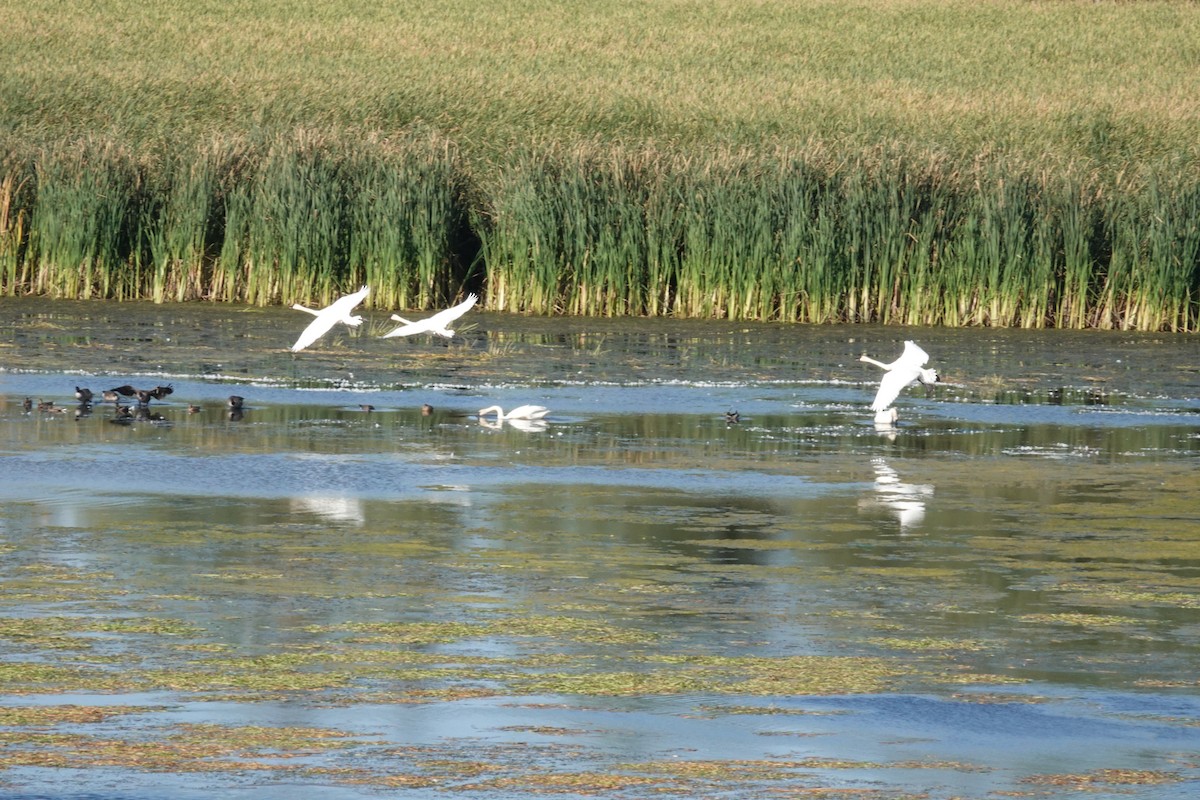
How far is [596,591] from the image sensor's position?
779cm

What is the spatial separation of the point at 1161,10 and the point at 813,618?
54.7 metres

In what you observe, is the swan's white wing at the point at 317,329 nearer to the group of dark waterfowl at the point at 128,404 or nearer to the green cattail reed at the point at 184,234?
the group of dark waterfowl at the point at 128,404

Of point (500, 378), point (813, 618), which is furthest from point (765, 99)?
point (813, 618)

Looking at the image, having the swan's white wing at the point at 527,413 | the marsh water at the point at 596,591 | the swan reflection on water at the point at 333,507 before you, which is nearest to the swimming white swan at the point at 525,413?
the swan's white wing at the point at 527,413

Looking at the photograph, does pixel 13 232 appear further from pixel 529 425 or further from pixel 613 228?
pixel 529 425

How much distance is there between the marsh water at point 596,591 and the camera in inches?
213

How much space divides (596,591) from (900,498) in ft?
10.4

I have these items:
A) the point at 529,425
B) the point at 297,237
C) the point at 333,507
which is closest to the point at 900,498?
the point at 333,507

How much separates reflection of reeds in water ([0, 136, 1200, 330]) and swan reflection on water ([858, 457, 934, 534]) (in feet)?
29.7

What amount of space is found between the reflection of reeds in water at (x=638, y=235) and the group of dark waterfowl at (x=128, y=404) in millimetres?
6560

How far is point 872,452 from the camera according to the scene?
12422mm

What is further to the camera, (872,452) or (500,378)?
(500,378)

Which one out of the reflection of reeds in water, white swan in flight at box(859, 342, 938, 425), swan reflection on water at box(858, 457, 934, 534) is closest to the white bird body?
white swan in flight at box(859, 342, 938, 425)

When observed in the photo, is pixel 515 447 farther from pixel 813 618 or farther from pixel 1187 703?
pixel 1187 703
